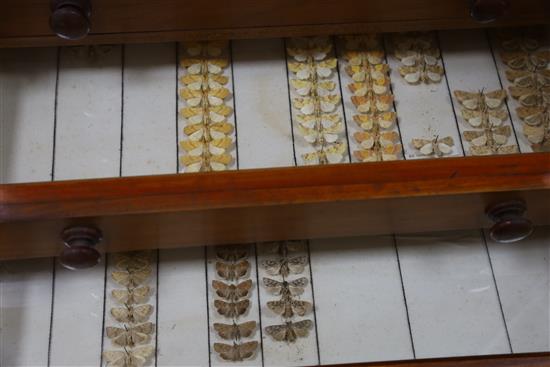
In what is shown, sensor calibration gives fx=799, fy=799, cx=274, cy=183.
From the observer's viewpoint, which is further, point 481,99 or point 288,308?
point 481,99

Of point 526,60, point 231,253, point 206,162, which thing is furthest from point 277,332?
point 526,60

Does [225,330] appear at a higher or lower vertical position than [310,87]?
lower

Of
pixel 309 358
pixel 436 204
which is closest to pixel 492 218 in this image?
pixel 436 204

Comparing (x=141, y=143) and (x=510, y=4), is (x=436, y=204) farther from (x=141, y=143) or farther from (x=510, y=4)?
(x=141, y=143)

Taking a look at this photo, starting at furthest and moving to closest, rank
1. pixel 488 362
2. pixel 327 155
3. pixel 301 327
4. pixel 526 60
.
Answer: pixel 526 60, pixel 327 155, pixel 301 327, pixel 488 362

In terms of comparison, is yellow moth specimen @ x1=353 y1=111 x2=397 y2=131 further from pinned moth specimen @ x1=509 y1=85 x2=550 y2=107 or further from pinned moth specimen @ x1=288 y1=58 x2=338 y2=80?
pinned moth specimen @ x1=509 y1=85 x2=550 y2=107

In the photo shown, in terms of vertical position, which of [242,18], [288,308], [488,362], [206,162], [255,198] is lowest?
[488,362]

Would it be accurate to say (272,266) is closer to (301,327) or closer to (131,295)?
(301,327)
